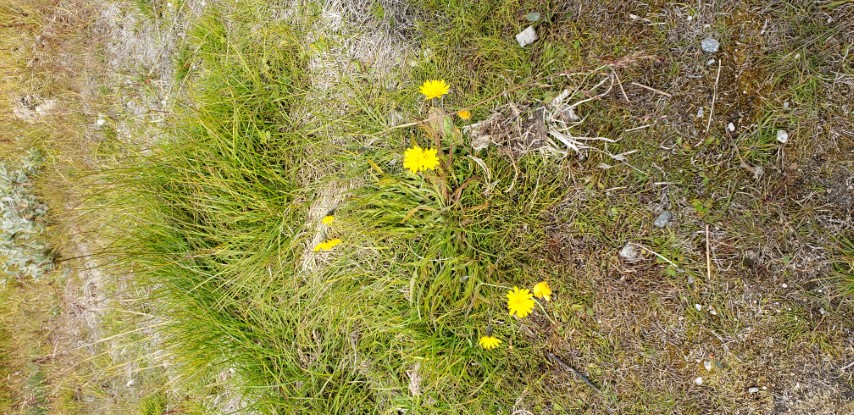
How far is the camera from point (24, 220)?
3074 mm

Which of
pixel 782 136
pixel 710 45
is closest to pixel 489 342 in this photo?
pixel 782 136

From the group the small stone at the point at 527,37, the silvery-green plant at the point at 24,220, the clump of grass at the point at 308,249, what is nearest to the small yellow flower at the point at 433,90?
the clump of grass at the point at 308,249

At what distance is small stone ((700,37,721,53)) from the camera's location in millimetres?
1969

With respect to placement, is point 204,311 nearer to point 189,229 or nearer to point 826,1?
point 189,229

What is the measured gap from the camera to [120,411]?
2.97 metres

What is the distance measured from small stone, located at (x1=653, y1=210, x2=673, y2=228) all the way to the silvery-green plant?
392cm

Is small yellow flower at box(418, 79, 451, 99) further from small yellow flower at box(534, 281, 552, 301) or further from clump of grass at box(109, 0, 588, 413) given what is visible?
small yellow flower at box(534, 281, 552, 301)

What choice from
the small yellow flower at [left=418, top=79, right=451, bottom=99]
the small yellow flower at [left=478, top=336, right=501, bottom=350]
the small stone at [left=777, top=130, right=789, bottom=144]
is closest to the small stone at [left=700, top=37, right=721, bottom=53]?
the small stone at [left=777, top=130, right=789, bottom=144]

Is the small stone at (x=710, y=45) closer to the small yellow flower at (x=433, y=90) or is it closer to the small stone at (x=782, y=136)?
the small stone at (x=782, y=136)

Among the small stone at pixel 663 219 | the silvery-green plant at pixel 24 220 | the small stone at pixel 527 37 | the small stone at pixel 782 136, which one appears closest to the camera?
the small stone at pixel 782 136

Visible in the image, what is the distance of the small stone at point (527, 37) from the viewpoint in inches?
83.9

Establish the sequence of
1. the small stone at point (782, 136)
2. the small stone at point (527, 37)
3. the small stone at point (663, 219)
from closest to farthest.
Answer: the small stone at point (782, 136) → the small stone at point (663, 219) → the small stone at point (527, 37)

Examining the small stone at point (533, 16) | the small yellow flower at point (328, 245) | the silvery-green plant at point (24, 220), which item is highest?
the small stone at point (533, 16)

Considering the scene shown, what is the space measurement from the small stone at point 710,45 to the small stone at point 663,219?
0.74m
